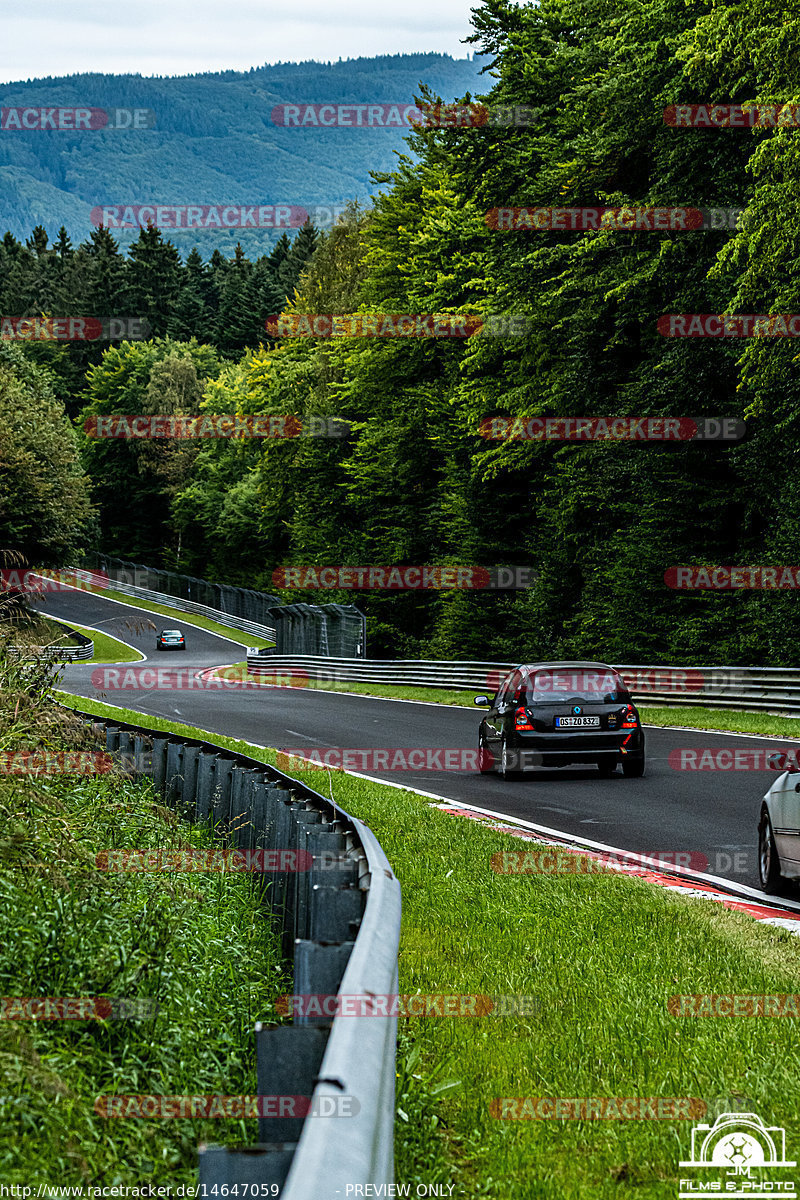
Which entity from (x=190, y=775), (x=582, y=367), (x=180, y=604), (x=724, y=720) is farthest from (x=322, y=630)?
(x=180, y=604)

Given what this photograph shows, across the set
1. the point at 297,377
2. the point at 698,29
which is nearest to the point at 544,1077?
A: the point at 698,29

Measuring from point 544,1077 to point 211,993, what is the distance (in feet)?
5.59

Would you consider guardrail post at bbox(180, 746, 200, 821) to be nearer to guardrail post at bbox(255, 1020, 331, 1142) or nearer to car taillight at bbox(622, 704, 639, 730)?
car taillight at bbox(622, 704, 639, 730)

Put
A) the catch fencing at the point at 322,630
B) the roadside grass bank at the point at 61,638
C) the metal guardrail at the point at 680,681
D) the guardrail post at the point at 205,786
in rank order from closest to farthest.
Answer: the roadside grass bank at the point at 61,638 < the guardrail post at the point at 205,786 < the metal guardrail at the point at 680,681 < the catch fencing at the point at 322,630

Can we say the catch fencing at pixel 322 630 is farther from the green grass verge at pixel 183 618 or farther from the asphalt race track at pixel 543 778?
the green grass verge at pixel 183 618

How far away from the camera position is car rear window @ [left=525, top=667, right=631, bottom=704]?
1681cm

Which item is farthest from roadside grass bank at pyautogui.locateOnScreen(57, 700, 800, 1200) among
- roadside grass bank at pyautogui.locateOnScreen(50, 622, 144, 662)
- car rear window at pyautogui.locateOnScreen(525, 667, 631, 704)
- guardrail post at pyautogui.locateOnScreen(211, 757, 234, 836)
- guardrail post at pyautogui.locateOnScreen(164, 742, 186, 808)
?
roadside grass bank at pyautogui.locateOnScreen(50, 622, 144, 662)

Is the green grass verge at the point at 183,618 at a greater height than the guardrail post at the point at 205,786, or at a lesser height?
lesser

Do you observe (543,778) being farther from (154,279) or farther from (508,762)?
A: (154,279)

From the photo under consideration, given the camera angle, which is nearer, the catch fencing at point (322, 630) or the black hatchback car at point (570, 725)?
the black hatchback car at point (570, 725)

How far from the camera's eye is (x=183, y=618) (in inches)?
3787

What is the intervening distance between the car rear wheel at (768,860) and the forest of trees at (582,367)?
16.5 meters

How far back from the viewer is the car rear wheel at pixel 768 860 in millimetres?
9164

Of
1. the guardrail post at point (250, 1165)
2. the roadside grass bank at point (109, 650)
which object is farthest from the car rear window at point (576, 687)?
the roadside grass bank at point (109, 650)
